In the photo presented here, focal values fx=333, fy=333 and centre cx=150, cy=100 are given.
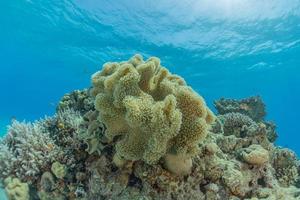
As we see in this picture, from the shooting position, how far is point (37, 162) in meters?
5.16

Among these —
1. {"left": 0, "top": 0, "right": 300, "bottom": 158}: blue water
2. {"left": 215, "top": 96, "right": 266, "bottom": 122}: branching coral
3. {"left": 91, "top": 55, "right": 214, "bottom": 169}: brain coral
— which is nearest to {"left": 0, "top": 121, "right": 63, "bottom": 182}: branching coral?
{"left": 91, "top": 55, "right": 214, "bottom": 169}: brain coral

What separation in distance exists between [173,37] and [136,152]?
27.6 metres

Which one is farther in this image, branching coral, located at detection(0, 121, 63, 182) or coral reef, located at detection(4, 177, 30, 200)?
branching coral, located at detection(0, 121, 63, 182)

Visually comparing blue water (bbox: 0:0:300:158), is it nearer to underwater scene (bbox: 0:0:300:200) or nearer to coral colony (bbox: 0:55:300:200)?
underwater scene (bbox: 0:0:300:200)

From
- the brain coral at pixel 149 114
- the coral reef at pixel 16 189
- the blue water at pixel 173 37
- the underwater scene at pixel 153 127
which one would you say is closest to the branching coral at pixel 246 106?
the underwater scene at pixel 153 127

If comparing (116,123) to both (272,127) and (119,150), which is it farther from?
(272,127)

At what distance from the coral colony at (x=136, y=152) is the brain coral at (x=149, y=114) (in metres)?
0.01

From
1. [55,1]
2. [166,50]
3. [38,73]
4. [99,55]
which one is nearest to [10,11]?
[55,1]

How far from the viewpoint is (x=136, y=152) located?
451 centimetres

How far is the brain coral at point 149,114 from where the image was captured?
13.5 feet

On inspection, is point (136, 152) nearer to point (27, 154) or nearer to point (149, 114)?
point (149, 114)

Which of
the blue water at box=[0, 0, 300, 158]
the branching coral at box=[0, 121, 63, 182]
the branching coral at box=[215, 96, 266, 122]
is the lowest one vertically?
the branching coral at box=[0, 121, 63, 182]

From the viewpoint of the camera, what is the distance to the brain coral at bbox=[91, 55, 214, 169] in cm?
411

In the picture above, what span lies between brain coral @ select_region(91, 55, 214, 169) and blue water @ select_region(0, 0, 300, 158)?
1394 centimetres
